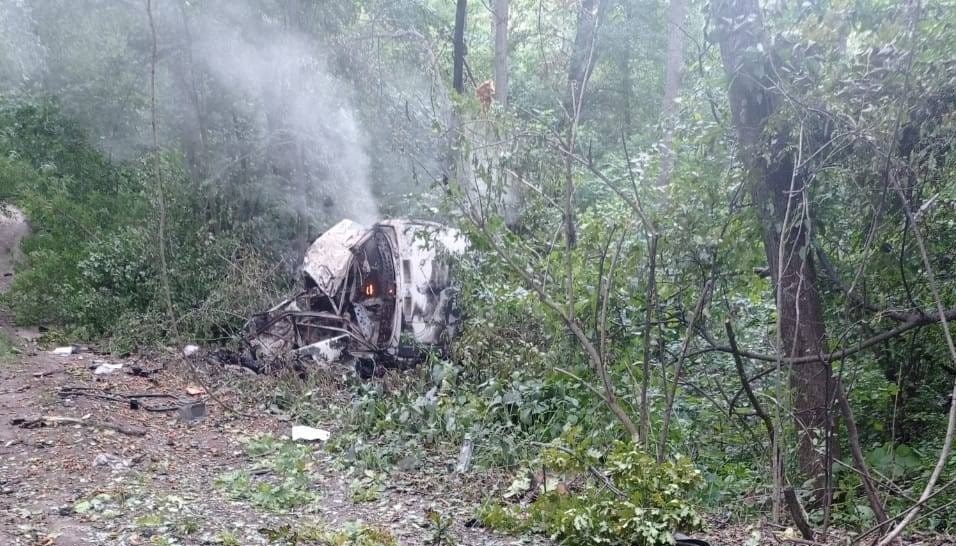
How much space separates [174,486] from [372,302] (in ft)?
13.4

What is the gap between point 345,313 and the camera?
8.84m

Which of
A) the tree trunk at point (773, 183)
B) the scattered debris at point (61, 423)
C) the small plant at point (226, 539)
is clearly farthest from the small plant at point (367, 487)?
the tree trunk at point (773, 183)

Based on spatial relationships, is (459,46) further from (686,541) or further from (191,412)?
(686,541)

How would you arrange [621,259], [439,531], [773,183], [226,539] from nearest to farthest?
1. [226,539]
2. [439,531]
3. [773,183]
4. [621,259]

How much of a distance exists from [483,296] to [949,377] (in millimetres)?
3956

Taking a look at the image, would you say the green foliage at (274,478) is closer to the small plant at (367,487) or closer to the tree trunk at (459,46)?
the small plant at (367,487)

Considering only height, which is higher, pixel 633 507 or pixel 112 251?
pixel 112 251

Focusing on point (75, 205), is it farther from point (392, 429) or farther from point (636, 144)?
point (636, 144)

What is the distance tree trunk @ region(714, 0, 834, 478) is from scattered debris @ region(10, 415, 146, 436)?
16.2 ft

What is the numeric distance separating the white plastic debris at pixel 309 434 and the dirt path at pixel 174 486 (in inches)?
3.8

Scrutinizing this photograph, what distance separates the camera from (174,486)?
5.00 meters

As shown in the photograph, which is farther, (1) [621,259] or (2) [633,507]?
(1) [621,259]

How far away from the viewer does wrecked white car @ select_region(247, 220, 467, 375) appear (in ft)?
28.5

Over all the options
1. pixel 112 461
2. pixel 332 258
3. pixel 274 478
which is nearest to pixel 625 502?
pixel 274 478
